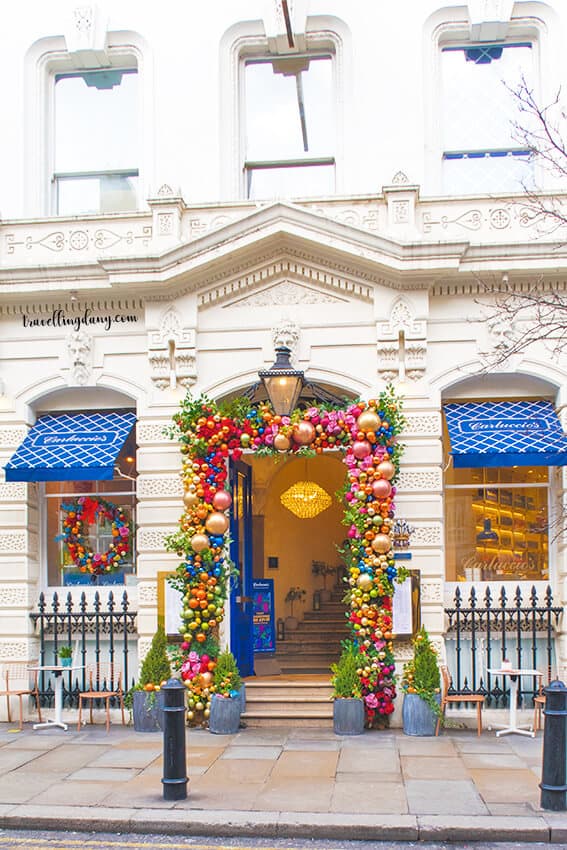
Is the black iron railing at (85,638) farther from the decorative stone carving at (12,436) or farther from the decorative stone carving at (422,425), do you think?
the decorative stone carving at (422,425)

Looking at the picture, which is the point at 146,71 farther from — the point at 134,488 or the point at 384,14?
the point at 134,488

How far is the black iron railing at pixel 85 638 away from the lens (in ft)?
41.6

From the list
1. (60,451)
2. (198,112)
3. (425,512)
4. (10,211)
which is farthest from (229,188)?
(425,512)

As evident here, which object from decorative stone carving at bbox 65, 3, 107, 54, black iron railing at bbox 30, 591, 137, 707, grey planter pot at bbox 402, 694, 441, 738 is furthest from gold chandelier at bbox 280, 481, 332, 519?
decorative stone carving at bbox 65, 3, 107, 54

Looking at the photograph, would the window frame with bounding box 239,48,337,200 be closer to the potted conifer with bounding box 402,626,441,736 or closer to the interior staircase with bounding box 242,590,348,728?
the potted conifer with bounding box 402,626,441,736

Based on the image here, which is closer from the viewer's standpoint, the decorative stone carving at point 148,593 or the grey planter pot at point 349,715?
the grey planter pot at point 349,715

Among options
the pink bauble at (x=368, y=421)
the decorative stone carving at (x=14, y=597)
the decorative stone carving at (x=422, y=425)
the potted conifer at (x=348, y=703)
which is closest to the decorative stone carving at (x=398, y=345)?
the decorative stone carving at (x=422, y=425)

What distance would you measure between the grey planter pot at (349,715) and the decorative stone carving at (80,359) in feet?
17.3

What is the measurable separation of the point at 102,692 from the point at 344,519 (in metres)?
3.60

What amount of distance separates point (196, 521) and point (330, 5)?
7299mm

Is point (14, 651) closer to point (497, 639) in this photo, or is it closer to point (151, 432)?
point (151, 432)

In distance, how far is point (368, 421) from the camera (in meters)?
11.9

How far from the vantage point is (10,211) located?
13695mm

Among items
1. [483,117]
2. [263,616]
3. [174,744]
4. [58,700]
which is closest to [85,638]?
[58,700]
